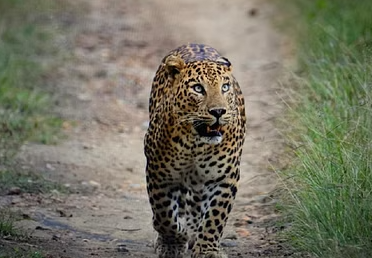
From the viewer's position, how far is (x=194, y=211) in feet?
24.8

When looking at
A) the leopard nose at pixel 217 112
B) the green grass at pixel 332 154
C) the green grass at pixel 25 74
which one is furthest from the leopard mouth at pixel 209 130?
the green grass at pixel 25 74

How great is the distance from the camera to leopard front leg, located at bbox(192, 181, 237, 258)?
7.09 meters

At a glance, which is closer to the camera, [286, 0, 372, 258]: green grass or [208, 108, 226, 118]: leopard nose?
[286, 0, 372, 258]: green grass

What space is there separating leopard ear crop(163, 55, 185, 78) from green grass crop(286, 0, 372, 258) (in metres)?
1.11

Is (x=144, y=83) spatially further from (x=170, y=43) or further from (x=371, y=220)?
(x=371, y=220)

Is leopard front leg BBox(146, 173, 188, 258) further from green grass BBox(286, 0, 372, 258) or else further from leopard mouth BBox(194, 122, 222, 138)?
green grass BBox(286, 0, 372, 258)

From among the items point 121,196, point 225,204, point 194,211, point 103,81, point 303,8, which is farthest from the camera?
point 303,8

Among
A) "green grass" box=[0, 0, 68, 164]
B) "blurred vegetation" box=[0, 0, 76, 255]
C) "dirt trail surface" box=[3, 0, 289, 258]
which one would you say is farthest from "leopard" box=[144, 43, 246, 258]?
"green grass" box=[0, 0, 68, 164]

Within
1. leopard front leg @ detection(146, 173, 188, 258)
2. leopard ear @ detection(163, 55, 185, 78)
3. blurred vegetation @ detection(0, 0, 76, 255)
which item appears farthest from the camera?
blurred vegetation @ detection(0, 0, 76, 255)

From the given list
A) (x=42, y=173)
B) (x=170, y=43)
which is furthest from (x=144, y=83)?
(x=42, y=173)

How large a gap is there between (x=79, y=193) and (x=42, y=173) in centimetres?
50

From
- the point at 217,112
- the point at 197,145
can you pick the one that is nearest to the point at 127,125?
the point at 197,145

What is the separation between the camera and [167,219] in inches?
287

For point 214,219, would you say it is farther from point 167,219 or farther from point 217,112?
point 217,112
